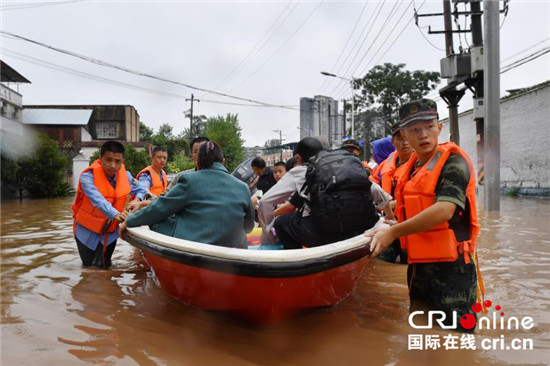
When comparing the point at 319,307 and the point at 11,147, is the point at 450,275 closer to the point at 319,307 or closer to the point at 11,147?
the point at 319,307

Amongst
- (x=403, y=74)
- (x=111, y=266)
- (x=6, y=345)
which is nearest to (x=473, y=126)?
(x=403, y=74)

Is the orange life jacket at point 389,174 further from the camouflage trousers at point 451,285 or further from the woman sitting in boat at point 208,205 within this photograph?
the camouflage trousers at point 451,285

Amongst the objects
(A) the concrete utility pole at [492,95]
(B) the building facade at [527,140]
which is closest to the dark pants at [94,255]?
(A) the concrete utility pole at [492,95]

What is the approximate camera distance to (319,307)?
10.4 ft

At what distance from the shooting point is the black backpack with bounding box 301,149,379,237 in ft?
9.78

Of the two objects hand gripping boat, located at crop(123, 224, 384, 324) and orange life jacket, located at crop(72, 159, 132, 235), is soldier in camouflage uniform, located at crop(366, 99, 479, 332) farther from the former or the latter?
orange life jacket, located at crop(72, 159, 132, 235)

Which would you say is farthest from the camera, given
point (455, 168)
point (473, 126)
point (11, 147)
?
point (473, 126)

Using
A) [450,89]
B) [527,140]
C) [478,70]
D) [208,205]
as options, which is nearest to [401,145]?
[208,205]

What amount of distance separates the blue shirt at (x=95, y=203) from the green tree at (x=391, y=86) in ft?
108

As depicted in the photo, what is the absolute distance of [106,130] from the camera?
3969cm

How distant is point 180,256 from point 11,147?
15.4 meters

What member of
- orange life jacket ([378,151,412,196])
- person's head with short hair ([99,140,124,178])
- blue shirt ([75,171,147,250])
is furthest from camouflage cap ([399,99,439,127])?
person's head with short hair ([99,140,124,178])

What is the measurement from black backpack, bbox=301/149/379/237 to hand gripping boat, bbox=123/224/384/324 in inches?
11.1

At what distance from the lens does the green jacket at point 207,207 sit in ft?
9.97
